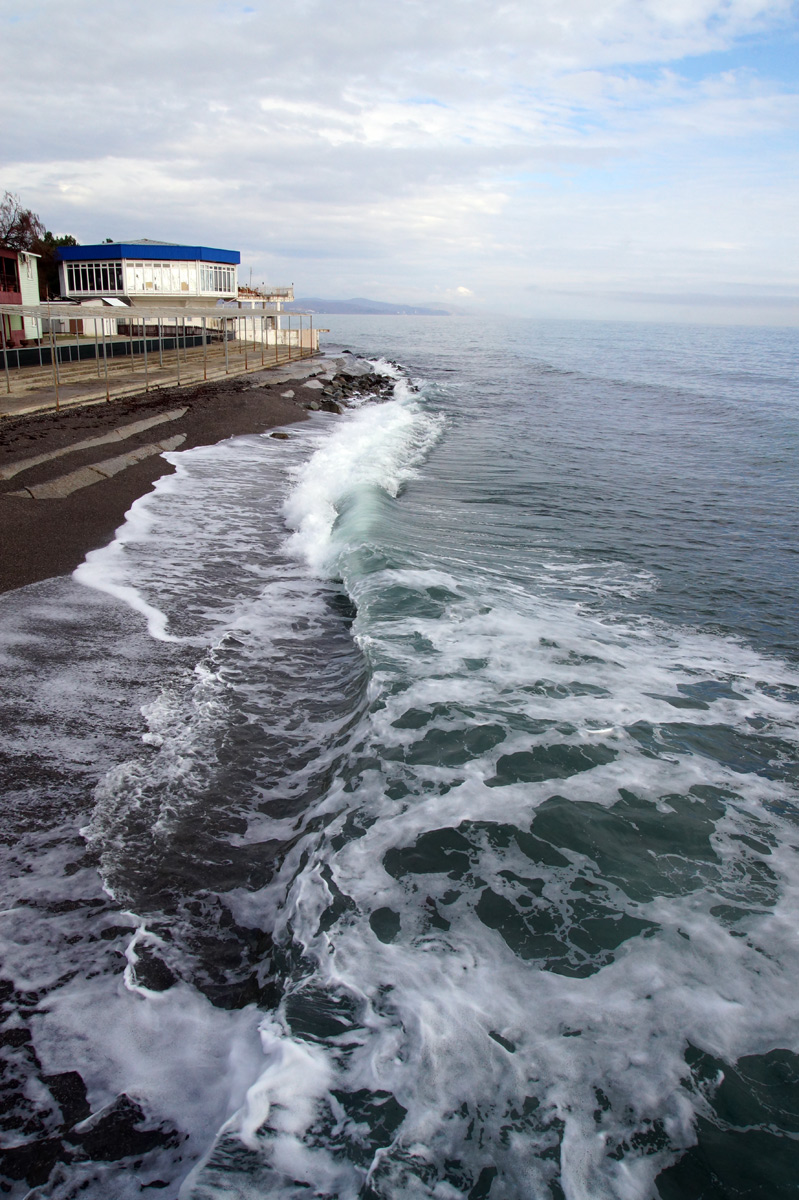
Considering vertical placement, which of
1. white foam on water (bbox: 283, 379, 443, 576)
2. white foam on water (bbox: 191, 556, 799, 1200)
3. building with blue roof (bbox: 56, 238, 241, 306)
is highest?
building with blue roof (bbox: 56, 238, 241, 306)

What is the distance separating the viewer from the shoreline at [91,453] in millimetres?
8734

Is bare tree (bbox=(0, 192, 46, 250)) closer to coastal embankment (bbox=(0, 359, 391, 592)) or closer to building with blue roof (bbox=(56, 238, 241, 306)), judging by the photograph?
building with blue roof (bbox=(56, 238, 241, 306))

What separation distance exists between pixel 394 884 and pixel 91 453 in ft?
39.8

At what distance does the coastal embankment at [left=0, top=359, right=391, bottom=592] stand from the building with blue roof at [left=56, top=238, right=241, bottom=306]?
30.3 metres

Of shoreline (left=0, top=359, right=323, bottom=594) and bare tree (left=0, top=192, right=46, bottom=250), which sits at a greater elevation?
bare tree (left=0, top=192, right=46, bottom=250)

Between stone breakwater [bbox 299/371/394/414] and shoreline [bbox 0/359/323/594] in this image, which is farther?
stone breakwater [bbox 299/371/394/414]

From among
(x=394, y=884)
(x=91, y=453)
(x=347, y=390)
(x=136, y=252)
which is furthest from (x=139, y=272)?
(x=394, y=884)

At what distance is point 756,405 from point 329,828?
3212 cm

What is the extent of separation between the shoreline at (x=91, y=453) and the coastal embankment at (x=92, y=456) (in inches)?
0.6

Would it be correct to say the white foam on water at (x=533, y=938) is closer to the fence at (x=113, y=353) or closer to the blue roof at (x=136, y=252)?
the fence at (x=113, y=353)

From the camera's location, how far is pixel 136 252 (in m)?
49.4

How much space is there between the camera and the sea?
8.71 feet

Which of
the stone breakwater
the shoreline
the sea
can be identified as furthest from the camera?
the stone breakwater

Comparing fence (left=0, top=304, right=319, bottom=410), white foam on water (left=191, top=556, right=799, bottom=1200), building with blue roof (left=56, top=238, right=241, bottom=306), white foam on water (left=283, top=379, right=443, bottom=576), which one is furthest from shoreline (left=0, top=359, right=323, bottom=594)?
building with blue roof (left=56, top=238, right=241, bottom=306)
